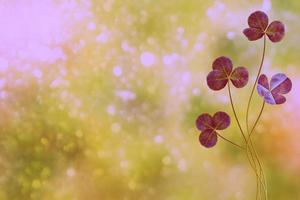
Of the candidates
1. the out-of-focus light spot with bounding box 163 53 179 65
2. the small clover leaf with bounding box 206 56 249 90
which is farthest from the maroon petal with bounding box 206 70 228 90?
the out-of-focus light spot with bounding box 163 53 179 65

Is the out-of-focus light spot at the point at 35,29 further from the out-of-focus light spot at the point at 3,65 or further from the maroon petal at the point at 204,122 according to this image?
the maroon petal at the point at 204,122

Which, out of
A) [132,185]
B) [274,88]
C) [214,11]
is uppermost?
[214,11]

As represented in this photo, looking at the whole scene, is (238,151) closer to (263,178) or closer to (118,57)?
(263,178)

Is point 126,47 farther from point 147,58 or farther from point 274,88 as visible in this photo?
point 274,88

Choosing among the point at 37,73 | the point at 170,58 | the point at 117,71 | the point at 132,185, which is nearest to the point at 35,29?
the point at 37,73

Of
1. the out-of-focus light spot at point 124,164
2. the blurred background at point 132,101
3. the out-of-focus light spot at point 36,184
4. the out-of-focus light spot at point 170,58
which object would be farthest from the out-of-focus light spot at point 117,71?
the out-of-focus light spot at point 36,184
